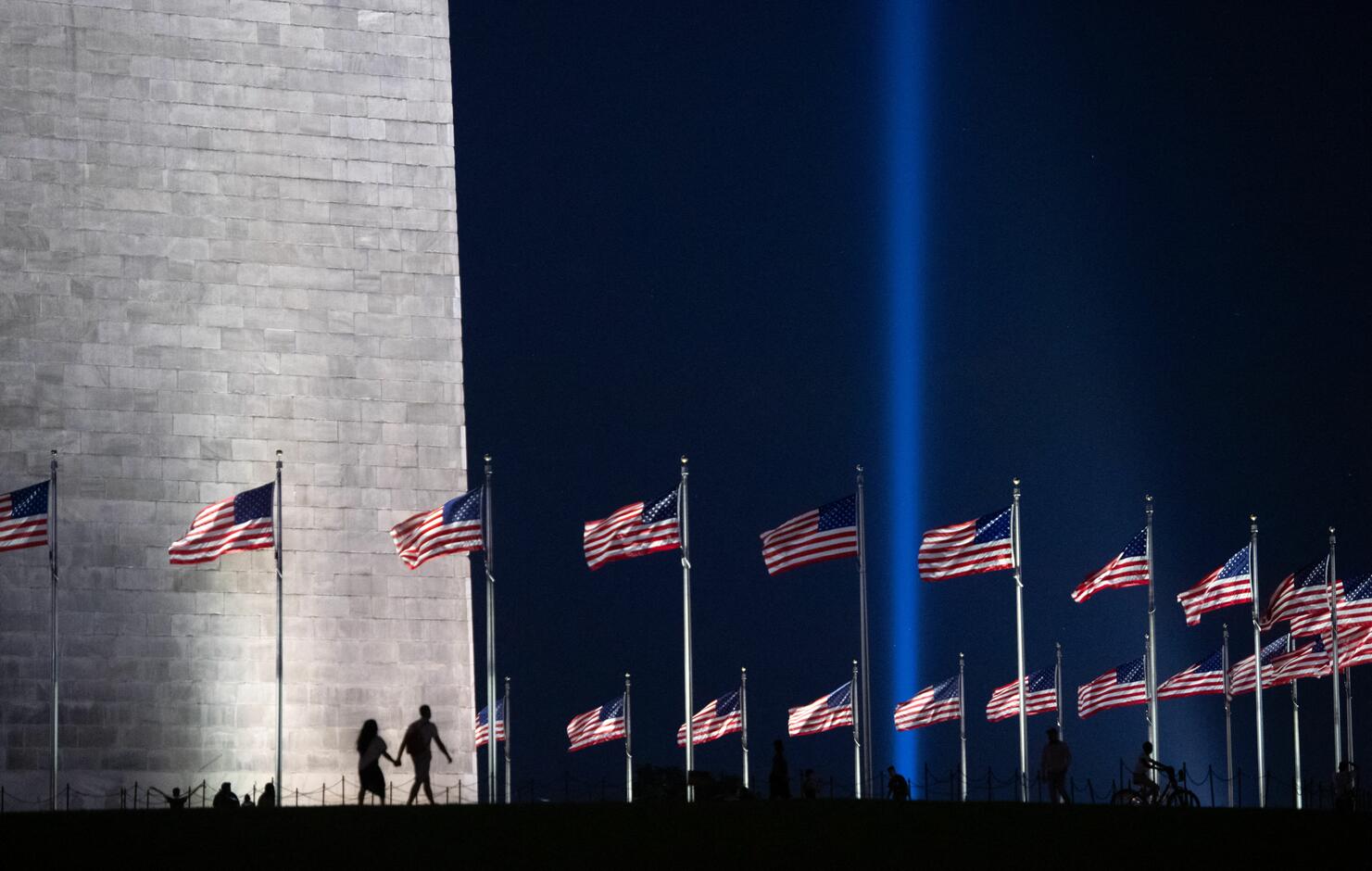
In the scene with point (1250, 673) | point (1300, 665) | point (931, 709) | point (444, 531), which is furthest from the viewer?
point (931, 709)

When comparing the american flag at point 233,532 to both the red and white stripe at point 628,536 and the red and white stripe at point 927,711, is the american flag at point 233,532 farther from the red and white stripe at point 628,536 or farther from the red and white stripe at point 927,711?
the red and white stripe at point 927,711

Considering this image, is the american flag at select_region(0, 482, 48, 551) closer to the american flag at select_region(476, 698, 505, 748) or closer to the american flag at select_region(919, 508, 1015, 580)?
the american flag at select_region(476, 698, 505, 748)

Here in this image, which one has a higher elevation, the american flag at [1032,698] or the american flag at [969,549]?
the american flag at [969,549]


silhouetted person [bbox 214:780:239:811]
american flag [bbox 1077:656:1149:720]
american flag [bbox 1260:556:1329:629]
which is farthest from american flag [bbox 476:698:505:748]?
american flag [bbox 1260:556:1329:629]

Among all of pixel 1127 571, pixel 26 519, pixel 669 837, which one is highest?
pixel 26 519

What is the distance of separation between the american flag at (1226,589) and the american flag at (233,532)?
16039mm

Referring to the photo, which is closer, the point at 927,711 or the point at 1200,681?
the point at 1200,681

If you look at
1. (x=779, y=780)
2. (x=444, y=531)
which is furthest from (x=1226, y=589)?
(x=444, y=531)

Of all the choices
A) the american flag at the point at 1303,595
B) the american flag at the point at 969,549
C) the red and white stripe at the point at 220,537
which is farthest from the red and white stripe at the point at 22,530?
the american flag at the point at 1303,595

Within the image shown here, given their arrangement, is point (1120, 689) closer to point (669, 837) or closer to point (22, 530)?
point (22, 530)

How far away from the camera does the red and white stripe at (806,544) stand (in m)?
33.6

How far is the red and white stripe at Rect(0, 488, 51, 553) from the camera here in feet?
102

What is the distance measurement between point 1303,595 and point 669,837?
21497 mm

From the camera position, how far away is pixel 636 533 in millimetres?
34781
